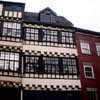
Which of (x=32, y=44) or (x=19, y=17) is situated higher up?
(x=19, y=17)

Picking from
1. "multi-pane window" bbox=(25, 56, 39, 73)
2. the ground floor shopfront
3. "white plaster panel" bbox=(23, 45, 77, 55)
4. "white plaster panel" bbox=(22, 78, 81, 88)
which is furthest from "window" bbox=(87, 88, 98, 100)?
"multi-pane window" bbox=(25, 56, 39, 73)

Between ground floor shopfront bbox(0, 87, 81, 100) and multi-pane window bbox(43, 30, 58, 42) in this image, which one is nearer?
ground floor shopfront bbox(0, 87, 81, 100)

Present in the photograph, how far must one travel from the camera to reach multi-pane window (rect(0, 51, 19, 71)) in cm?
1559

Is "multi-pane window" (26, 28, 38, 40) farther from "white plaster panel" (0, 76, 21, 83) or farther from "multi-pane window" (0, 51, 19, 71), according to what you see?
"white plaster panel" (0, 76, 21, 83)

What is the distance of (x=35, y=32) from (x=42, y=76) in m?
5.35

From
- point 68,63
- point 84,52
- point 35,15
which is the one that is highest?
point 35,15

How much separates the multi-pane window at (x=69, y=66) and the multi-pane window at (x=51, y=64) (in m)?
0.98

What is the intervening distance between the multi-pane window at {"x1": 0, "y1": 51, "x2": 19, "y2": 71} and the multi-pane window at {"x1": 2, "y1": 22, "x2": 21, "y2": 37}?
7.43 ft

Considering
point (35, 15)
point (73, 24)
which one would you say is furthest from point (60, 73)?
point (35, 15)

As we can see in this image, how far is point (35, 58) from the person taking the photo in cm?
1688

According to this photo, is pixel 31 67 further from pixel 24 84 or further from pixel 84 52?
pixel 84 52

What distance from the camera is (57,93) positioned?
639 inches

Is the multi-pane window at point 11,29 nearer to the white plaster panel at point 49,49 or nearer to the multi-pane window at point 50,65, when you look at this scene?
the white plaster panel at point 49,49

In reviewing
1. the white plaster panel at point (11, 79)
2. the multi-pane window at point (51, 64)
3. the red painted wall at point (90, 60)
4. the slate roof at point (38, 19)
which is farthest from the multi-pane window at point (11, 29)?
the red painted wall at point (90, 60)
